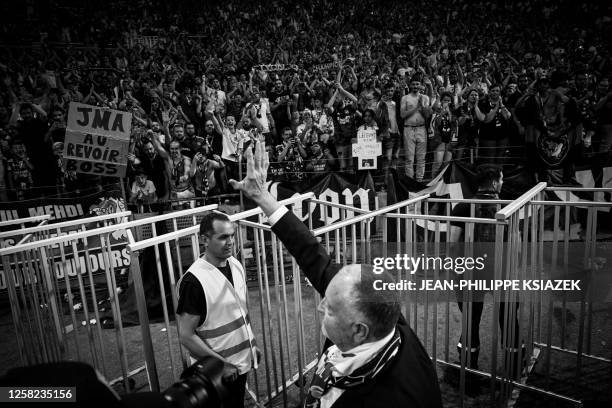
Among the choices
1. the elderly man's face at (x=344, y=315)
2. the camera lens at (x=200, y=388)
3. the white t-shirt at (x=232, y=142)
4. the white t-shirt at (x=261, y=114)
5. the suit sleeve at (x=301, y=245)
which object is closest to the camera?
the camera lens at (x=200, y=388)

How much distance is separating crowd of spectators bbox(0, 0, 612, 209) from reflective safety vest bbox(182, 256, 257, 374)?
4.48 metres

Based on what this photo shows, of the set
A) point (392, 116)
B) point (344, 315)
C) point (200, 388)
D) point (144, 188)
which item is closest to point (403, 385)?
point (344, 315)

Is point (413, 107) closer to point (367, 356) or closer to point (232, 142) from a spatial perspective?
point (232, 142)

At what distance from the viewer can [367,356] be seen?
1.59 m

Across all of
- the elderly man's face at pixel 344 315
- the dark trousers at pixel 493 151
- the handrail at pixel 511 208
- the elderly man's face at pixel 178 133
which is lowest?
the elderly man's face at pixel 344 315

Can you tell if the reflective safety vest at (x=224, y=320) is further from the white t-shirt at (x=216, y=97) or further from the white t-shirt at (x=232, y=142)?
the white t-shirt at (x=216, y=97)

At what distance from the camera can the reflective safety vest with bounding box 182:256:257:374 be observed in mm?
2871

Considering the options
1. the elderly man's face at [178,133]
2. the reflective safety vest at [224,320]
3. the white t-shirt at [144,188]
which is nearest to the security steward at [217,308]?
the reflective safety vest at [224,320]

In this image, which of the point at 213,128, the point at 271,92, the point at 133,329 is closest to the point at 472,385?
the point at 133,329

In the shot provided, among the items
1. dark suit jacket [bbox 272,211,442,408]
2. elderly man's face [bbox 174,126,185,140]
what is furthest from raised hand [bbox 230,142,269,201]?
elderly man's face [bbox 174,126,185,140]

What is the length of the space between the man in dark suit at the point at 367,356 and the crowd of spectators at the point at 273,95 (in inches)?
231

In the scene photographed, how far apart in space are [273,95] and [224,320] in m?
9.48

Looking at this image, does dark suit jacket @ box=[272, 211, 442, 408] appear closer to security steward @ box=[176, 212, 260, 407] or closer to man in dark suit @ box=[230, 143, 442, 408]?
man in dark suit @ box=[230, 143, 442, 408]

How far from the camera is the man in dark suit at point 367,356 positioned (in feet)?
4.98
